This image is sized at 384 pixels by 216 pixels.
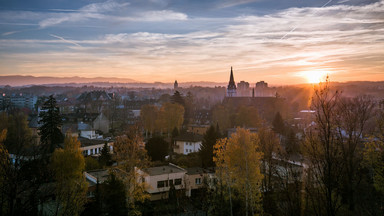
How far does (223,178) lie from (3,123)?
103 ft

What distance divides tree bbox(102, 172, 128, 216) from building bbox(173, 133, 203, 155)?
693 inches

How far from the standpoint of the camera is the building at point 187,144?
108 feet

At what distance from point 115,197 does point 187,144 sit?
60.5 ft

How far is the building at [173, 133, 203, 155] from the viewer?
32812 millimetres

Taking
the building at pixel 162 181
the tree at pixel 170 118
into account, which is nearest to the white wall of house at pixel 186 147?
the tree at pixel 170 118

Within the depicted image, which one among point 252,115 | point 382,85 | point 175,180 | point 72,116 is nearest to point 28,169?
point 175,180

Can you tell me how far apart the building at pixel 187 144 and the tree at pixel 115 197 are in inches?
693

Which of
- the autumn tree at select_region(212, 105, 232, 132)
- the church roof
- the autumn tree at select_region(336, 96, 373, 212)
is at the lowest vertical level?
the autumn tree at select_region(212, 105, 232, 132)

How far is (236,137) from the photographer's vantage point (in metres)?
15.5

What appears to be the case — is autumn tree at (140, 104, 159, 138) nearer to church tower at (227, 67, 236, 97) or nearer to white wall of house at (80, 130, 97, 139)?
white wall of house at (80, 130, 97, 139)

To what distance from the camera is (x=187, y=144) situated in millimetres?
33250

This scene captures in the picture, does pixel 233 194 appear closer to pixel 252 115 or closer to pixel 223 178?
pixel 223 178

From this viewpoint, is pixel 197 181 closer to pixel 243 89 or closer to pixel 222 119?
pixel 222 119

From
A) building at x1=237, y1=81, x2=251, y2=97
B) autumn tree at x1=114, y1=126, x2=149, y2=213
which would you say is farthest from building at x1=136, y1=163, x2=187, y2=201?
building at x1=237, y1=81, x2=251, y2=97
